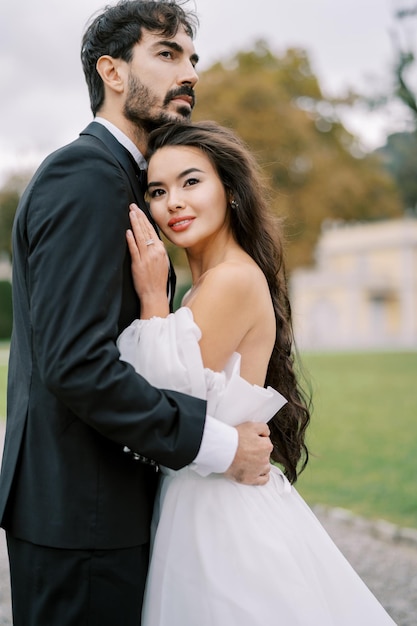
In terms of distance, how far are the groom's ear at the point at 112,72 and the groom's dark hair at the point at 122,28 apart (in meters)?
0.02

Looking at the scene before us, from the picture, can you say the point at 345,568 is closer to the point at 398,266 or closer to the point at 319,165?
the point at 319,165

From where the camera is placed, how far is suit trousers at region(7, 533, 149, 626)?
2326mm

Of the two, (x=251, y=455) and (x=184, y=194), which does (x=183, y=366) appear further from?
(x=184, y=194)

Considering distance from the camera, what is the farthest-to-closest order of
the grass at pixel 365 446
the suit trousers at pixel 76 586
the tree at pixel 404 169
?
the tree at pixel 404 169
the grass at pixel 365 446
the suit trousers at pixel 76 586

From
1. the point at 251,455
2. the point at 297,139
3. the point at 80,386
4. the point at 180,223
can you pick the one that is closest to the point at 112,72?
the point at 180,223

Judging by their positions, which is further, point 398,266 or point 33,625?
point 398,266

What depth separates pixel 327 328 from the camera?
46.0 metres

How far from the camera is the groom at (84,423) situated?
218 centimetres

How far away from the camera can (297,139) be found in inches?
1169

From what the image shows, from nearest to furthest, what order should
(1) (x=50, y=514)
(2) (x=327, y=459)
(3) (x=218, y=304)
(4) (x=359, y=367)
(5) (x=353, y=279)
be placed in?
1. (1) (x=50, y=514)
2. (3) (x=218, y=304)
3. (2) (x=327, y=459)
4. (4) (x=359, y=367)
5. (5) (x=353, y=279)

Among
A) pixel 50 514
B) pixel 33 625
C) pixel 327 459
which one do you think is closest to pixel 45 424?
pixel 50 514

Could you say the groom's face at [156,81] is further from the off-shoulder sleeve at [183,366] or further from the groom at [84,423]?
the off-shoulder sleeve at [183,366]

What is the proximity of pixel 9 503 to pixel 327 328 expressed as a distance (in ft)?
145

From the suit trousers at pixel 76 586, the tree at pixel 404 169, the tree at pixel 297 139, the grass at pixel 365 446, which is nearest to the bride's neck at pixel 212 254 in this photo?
the grass at pixel 365 446
